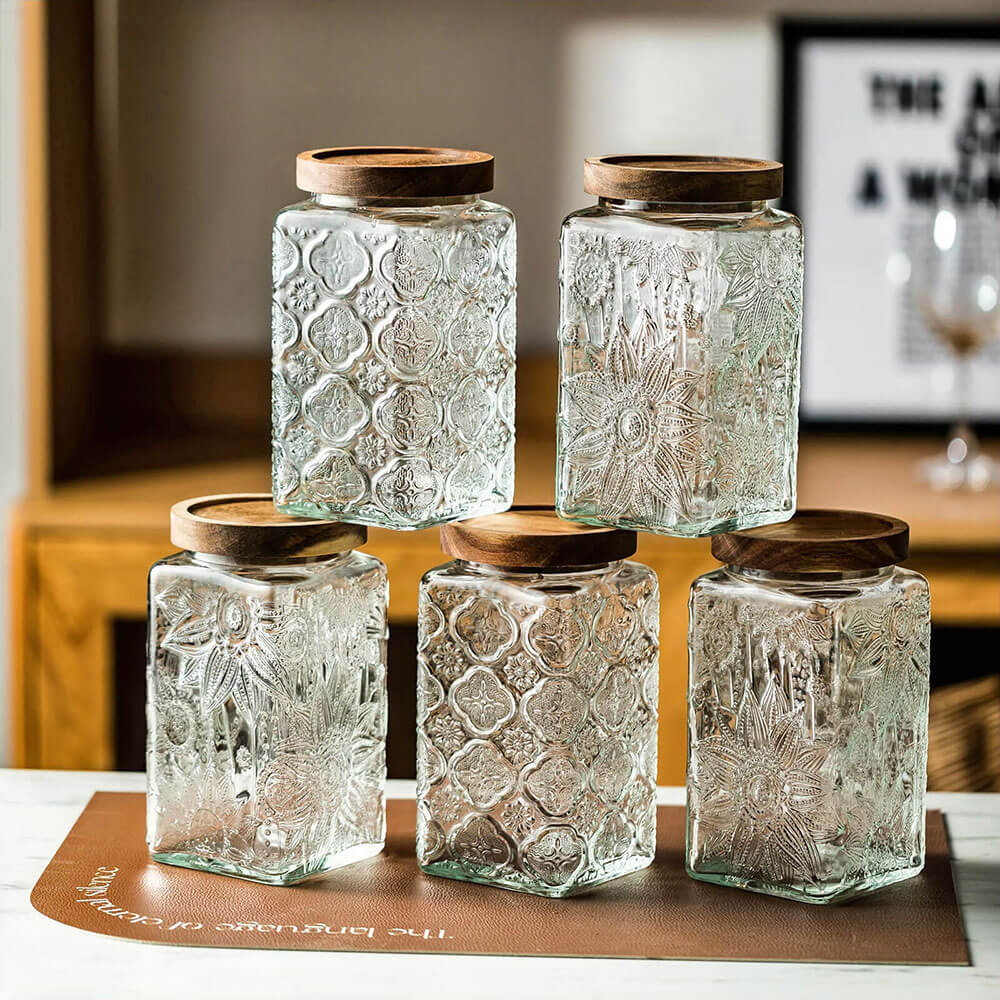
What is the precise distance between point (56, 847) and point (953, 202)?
64.0 inches

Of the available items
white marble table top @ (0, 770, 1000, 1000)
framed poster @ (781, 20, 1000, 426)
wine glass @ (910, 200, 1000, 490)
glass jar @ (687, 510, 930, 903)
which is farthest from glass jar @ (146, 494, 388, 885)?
framed poster @ (781, 20, 1000, 426)

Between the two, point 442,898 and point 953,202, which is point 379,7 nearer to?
point 953,202

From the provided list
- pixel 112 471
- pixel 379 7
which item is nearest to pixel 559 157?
pixel 379 7

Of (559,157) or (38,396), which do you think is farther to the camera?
(559,157)

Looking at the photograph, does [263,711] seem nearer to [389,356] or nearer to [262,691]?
[262,691]

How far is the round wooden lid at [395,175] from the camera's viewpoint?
0.98 meters

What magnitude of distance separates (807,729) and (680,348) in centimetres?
23

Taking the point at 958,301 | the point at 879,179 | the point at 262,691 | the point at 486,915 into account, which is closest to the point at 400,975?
the point at 486,915

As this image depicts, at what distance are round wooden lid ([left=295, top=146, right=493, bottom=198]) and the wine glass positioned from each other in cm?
121

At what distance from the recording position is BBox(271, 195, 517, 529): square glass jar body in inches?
39.5

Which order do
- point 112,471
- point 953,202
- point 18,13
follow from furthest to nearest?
point 953,202 < point 112,471 < point 18,13

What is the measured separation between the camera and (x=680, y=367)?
0.98 metres

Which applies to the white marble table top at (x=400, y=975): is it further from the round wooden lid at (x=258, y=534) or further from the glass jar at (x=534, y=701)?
the round wooden lid at (x=258, y=534)

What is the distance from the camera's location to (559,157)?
2348mm
